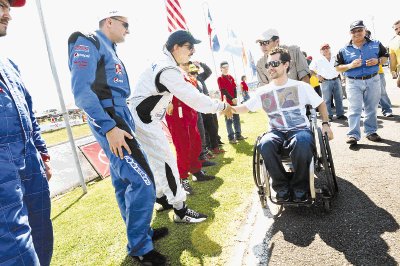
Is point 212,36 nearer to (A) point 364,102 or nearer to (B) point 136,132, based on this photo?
(A) point 364,102

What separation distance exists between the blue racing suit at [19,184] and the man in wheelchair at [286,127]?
6.88ft

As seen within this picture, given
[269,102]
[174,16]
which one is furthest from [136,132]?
[174,16]

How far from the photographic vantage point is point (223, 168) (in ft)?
17.1

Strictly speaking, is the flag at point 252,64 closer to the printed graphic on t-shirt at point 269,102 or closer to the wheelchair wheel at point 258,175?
the printed graphic on t-shirt at point 269,102

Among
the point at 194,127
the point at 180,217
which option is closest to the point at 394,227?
the point at 180,217

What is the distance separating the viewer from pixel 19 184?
1457mm

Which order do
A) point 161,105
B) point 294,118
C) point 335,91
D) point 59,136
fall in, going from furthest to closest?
point 59,136 → point 335,91 → point 294,118 → point 161,105

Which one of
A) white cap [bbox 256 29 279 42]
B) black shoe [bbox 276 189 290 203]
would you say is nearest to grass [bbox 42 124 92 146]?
white cap [bbox 256 29 279 42]

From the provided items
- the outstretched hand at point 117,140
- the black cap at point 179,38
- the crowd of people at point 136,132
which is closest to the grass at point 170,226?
the crowd of people at point 136,132

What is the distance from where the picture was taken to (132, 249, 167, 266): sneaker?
7.93 feet

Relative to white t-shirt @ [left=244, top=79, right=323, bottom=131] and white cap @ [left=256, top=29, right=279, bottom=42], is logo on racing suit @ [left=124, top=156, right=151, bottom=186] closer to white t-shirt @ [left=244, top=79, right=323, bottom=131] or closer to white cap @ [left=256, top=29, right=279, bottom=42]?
white t-shirt @ [left=244, top=79, right=323, bottom=131]

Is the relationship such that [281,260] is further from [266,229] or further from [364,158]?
[364,158]

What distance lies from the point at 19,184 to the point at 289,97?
2.74 meters

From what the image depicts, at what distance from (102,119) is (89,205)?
2.86 metres
